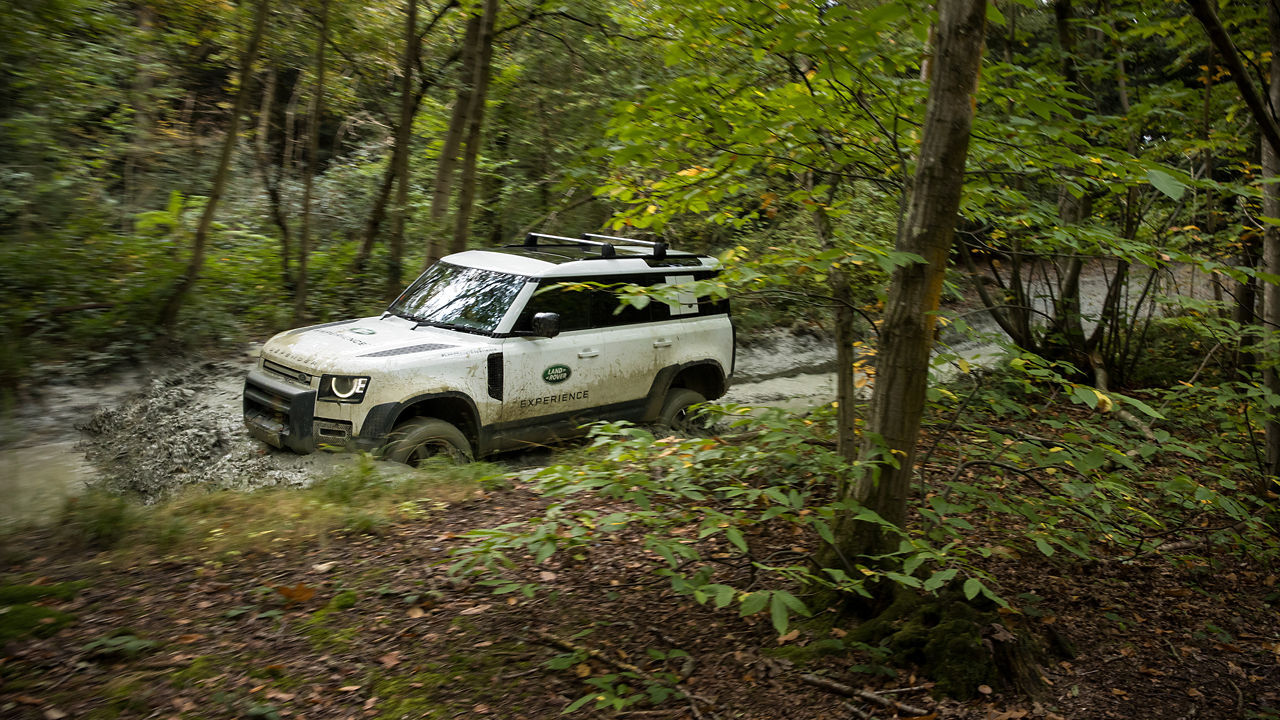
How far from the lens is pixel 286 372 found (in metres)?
6.73

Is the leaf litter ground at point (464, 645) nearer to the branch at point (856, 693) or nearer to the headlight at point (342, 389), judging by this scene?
the branch at point (856, 693)

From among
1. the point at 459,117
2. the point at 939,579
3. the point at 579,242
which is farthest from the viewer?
the point at 459,117

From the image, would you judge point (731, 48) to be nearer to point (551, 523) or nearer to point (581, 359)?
point (581, 359)

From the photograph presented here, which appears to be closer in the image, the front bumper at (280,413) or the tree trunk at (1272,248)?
the tree trunk at (1272,248)

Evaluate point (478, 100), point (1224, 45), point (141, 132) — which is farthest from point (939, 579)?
point (141, 132)

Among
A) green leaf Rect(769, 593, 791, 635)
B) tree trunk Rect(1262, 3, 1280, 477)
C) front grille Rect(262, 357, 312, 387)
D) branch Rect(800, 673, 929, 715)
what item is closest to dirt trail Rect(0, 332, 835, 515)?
front grille Rect(262, 357, 312, 387)

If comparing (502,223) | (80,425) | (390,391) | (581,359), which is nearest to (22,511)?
(390,391)

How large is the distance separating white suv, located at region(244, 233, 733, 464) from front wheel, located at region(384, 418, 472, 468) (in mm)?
10

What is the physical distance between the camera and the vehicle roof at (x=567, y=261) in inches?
306

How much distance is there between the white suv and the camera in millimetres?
6508

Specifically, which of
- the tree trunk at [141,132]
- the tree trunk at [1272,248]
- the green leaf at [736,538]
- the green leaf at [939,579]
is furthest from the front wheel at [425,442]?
the tree trunk at [141,132]

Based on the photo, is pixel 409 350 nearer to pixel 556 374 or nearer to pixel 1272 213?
pixel 556 374

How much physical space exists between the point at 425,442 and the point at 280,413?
1167 mm

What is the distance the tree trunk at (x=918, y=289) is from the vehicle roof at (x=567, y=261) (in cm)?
375
